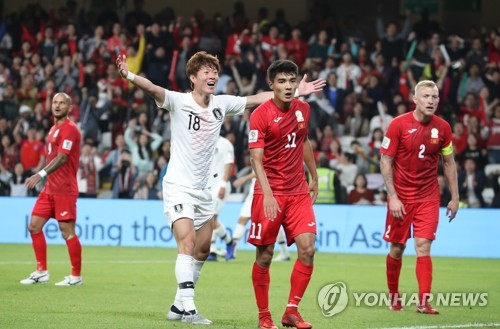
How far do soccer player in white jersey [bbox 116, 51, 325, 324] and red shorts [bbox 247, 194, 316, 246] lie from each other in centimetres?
76

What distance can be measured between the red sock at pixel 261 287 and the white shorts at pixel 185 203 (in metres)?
0.96

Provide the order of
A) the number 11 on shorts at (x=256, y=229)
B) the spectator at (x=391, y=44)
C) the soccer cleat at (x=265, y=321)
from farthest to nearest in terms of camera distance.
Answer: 1. the spectator at (x=391, y=44)
2. the number 11 on shorts at (x=256, y=229)
3. the soccer cleat at (x=265, y=321)

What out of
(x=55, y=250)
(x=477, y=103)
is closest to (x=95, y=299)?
(x=55, y=250)

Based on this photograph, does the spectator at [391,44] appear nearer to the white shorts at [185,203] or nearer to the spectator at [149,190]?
the spectator at [149,190]

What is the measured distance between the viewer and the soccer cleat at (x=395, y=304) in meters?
Answer: 11.4

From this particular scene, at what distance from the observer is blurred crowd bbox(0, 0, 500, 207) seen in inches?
956

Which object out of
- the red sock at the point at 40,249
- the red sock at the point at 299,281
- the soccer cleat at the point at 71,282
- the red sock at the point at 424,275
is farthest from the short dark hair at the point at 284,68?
the red sock at the point at 40,249

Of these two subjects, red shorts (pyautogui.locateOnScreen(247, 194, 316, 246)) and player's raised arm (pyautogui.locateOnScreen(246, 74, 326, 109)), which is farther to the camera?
player's raised arm (pyautogui.locateOnScreen(246, 74, 326, 109))

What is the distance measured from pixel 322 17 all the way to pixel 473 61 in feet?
17.2

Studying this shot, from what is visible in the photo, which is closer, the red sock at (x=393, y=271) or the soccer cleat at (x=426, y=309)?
the soccer cleat at (x=426, y=309)

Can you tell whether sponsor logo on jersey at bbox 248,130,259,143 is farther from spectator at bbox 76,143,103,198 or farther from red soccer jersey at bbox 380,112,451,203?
spectator at bbox 76,143,103,198

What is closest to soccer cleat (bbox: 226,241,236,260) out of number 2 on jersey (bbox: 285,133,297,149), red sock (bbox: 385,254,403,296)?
red sock (bbox: 385,254,403,296)

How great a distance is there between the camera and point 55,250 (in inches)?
824

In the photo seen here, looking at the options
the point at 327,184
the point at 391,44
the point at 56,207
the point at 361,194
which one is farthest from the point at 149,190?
the point at 56,207
